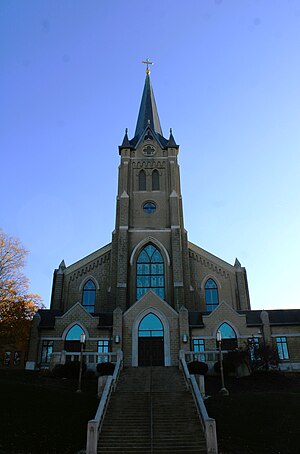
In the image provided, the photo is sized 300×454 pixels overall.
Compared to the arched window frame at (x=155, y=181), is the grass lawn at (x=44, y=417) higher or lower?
lower

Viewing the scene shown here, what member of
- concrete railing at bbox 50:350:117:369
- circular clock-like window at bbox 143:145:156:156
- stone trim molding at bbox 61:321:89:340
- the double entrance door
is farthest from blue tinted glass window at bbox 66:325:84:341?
circular clock-like window at bbox 143:145:156:156

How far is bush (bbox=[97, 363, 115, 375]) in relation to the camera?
2702 cm

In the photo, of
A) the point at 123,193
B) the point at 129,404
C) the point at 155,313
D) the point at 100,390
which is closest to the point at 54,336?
the point at 155,313

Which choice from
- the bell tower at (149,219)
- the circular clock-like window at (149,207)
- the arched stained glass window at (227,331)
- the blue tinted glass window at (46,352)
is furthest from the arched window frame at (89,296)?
the arched stained glass window at (227,331)

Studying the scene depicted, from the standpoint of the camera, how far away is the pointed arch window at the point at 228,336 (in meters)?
30.6

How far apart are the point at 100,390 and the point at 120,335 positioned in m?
7.95

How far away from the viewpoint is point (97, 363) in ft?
92.9

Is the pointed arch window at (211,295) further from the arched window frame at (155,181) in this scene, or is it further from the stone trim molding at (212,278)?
the arched window frame at (155,181)

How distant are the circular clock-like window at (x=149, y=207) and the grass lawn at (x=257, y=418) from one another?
18908mm

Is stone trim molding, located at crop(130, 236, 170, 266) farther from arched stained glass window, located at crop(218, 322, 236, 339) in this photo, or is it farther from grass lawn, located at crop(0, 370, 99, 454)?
grass lawn, located at crop(0, 370, 99, 454)

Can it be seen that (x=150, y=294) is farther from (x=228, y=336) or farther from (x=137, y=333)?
(x=228, y=336)

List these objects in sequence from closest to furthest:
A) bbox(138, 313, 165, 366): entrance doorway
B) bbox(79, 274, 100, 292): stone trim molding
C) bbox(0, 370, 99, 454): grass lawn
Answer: bbox(0, 370, 99, 454): grass lawn, bbox(138, 313, 165, 366): entrance doorway, bbox(79, 274, 100, 292): stone trim molding

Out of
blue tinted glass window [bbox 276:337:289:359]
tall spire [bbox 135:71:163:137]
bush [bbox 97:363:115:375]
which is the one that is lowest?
bush [bbox 97:363:115:375]

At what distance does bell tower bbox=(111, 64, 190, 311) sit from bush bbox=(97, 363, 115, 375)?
6.07 m
